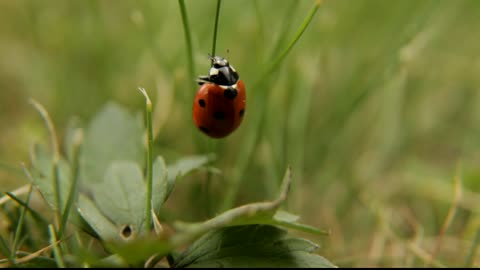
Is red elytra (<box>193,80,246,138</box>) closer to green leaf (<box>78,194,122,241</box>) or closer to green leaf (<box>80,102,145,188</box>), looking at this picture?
green leaf (<box>80,102,145,188</box>)

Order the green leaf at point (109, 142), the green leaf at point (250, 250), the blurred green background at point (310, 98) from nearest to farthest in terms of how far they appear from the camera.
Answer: the green leaf at point (250, 250) < the green leaf at point (109, 142) < the blurred green background at point (310, 98)

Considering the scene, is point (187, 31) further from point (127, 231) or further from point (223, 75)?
point (127, 231)

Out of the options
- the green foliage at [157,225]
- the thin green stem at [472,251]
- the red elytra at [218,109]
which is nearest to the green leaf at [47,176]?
the green foliage at [157,225]

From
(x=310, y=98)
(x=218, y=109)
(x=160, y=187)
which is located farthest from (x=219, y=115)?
(x=310, y=98)

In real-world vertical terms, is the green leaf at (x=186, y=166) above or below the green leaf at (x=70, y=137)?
below

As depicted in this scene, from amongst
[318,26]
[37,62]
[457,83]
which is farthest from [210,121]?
[457,83]

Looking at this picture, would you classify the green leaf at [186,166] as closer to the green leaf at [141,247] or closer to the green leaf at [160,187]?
the green leaf at [160,187]

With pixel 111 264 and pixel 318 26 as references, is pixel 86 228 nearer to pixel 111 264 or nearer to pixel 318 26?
pixel 111 264

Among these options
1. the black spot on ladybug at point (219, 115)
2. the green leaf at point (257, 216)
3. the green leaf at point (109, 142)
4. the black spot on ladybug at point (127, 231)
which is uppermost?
the black spot on ladybug at point (219, 115)
